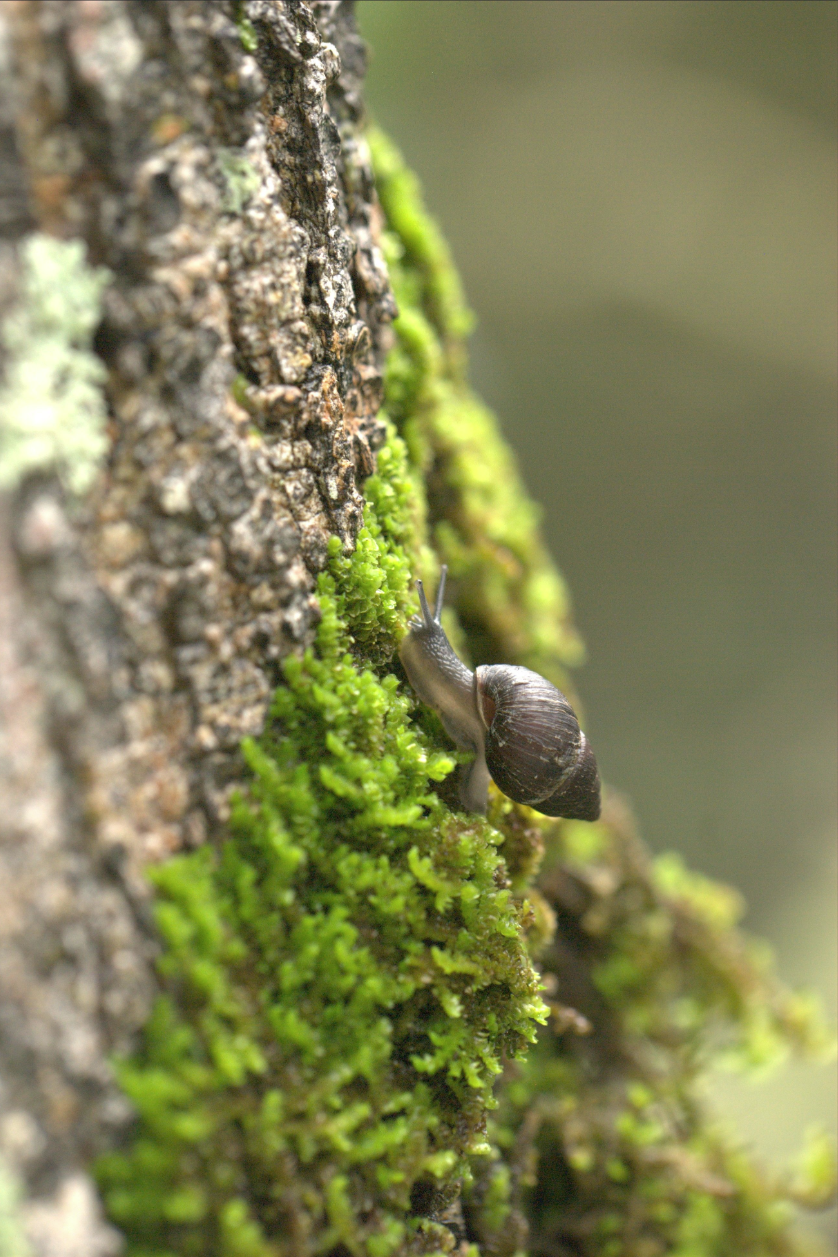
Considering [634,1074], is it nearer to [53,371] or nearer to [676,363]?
[53,371]

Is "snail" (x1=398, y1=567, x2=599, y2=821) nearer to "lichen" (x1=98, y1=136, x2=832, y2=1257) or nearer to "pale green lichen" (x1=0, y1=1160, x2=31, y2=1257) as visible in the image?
"lichen" (x1=98, y1=136, x2=832, y2=1257)

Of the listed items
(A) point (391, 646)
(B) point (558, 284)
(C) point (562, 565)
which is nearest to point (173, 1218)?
(A) point (391, 646)

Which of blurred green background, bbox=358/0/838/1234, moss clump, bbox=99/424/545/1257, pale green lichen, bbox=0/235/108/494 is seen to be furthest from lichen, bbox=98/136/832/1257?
blurred green background, bbox=358/0/838/1234

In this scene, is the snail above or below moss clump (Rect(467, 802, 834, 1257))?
above

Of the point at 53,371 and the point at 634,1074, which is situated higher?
the point at 53,371

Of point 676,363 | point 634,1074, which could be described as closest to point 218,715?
point 634,1074

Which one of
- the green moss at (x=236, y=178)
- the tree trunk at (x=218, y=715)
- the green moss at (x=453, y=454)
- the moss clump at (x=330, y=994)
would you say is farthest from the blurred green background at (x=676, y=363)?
the green moss at (x=236, y=178)

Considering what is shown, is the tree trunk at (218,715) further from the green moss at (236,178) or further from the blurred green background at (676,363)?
the blurred green background at (676,363)
